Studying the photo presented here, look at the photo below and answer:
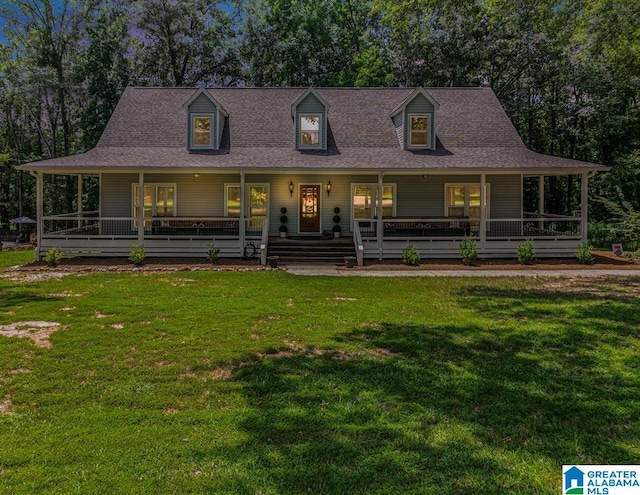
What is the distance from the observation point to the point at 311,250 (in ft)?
54.5

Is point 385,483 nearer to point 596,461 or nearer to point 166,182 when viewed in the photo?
point 596,461

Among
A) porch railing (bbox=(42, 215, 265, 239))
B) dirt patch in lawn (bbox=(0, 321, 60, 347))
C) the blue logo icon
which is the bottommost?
the blue logo icon

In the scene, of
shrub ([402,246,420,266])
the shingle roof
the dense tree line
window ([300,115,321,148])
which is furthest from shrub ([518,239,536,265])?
the dense tree line

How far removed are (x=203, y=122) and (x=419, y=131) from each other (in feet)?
30.8

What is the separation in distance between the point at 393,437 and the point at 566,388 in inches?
94.7

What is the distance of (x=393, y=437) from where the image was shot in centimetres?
388

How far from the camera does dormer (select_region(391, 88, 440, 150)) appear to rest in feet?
61.2

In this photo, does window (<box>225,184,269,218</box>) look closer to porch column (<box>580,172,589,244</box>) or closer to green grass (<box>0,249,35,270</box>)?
green grass (<box>0,249,35,270</box>)

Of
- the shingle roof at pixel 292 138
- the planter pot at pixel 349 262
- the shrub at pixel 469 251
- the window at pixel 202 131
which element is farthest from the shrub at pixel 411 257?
the window at pixel 202 131

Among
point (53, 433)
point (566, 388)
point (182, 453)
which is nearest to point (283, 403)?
point (182, 453)

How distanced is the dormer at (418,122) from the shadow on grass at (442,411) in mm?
13004

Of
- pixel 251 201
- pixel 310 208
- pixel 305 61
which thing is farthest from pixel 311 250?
pixel 305 61

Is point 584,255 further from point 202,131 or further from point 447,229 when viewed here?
point 202,131

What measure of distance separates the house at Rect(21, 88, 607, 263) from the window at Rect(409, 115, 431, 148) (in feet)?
0.14
